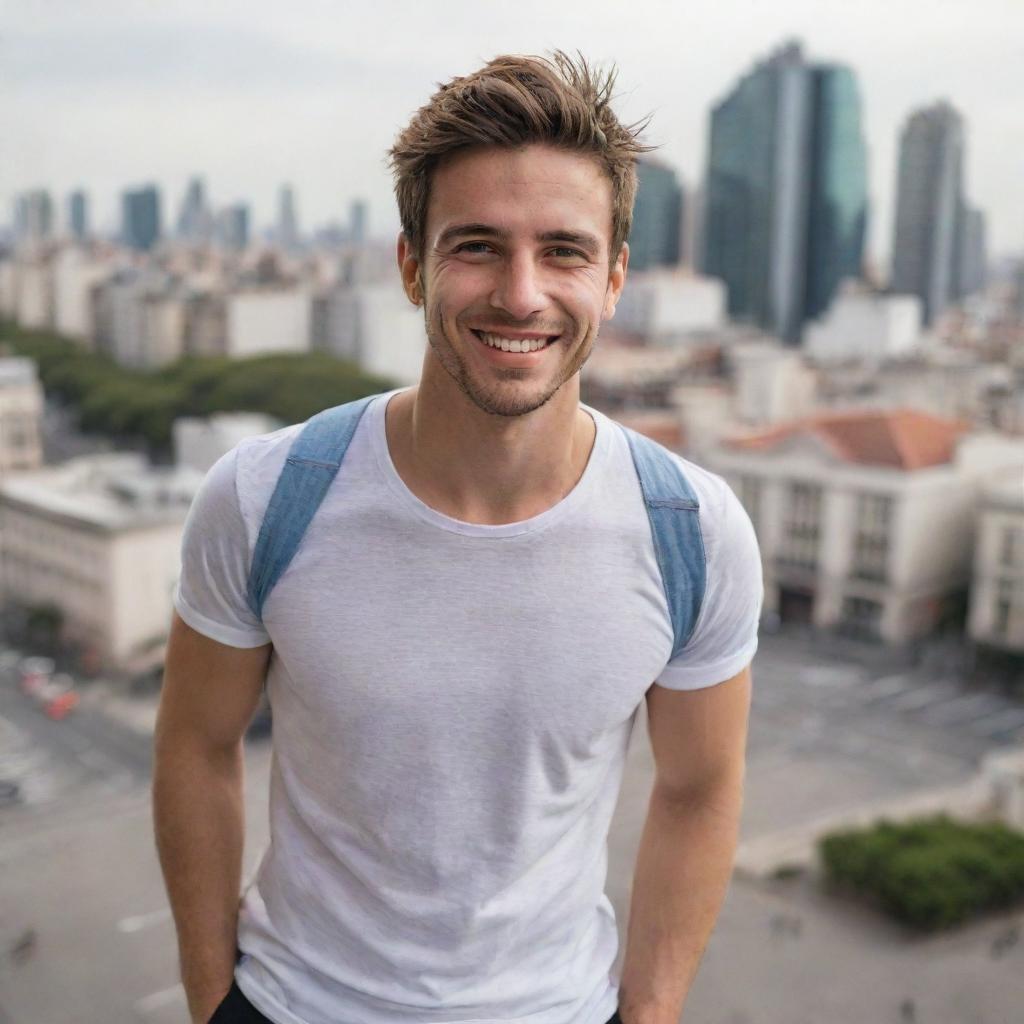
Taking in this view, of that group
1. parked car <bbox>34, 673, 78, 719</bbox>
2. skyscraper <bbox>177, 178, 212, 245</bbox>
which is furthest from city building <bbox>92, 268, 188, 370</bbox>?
parked car <bbox>34, 673, 78, 719</bbox>

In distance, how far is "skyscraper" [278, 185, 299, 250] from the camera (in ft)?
31.1

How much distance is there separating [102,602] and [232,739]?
357 centimetres

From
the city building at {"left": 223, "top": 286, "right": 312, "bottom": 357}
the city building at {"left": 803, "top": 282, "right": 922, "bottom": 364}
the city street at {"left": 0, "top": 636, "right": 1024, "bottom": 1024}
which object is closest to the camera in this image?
the city street at {"left": 0, "top": 636, "right": 1024, "bottom": 1024}

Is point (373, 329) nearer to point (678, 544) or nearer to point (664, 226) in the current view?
point (664, 226)

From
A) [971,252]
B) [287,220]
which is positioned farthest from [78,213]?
[971,252]

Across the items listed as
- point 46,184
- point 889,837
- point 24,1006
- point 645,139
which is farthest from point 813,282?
point 645,139

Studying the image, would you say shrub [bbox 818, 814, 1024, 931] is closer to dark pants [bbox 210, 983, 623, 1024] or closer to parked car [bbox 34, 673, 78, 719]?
parked car [bbox 34, 673, 78, 719]

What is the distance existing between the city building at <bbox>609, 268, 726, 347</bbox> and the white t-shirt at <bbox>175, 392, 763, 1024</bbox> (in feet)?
47.0

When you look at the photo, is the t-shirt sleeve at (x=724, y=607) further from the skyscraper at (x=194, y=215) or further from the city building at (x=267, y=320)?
the city building at (x=267, y=320)

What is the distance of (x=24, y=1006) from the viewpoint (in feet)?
8.04

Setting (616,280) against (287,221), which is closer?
(616,280)

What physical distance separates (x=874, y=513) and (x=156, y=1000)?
5.77 meters

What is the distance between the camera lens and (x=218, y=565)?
504mm

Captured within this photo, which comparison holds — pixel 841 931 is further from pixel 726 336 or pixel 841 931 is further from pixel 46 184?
pixel 726 336
